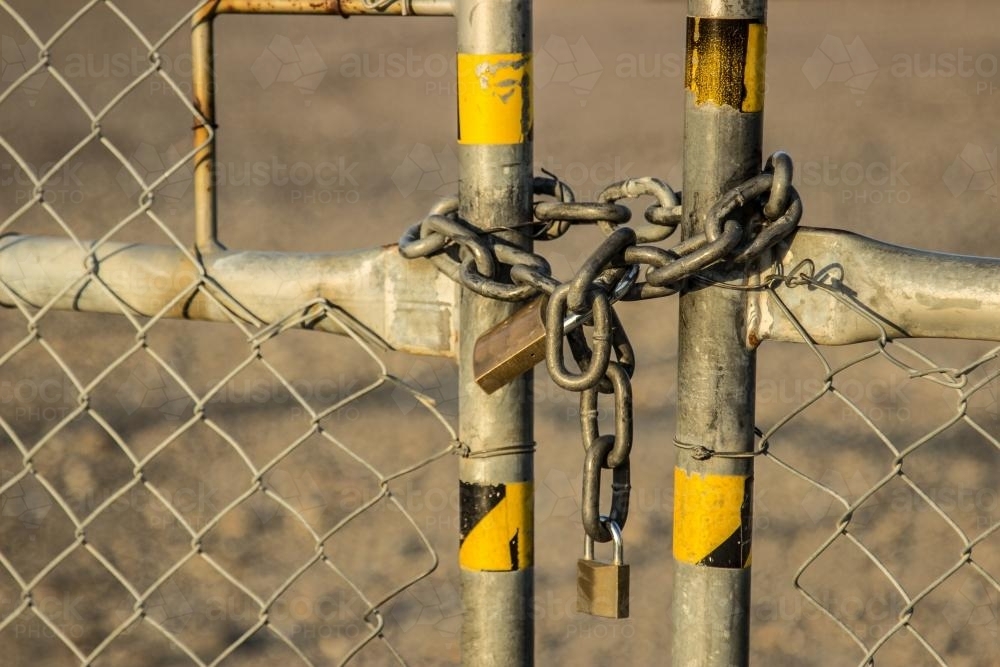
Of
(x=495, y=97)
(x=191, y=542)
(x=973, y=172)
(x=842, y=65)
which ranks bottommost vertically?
(x=973, y=172)

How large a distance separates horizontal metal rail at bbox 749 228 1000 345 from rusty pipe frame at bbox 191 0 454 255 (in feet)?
1.68

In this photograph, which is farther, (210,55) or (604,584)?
(210,55)

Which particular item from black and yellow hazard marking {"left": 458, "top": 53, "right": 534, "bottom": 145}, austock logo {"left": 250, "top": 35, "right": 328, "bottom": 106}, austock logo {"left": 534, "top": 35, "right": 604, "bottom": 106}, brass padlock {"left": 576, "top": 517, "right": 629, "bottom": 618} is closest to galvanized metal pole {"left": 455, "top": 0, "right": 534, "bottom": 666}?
black and yellow hazard marking {"left": 458, "top": 53, "right": 534, "bottom": 145}

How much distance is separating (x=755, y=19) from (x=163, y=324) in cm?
379

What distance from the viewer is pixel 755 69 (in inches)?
49.0

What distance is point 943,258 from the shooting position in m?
1.24

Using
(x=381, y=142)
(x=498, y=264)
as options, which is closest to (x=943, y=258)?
(x=498, y=264)

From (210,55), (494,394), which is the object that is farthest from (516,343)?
(210,55)

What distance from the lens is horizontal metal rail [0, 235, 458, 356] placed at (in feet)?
4.71

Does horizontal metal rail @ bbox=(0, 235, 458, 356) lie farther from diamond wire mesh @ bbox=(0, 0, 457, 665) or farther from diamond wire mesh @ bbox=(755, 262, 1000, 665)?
diamond wire mesh @ bbox=(755, 262, 1000, 665)

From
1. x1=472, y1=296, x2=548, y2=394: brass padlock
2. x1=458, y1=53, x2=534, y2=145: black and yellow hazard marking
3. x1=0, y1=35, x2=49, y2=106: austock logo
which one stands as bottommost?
x1=0, y1=35, x2=49, y2=106: austock logo

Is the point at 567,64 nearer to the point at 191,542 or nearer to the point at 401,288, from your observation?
the point at 191,542

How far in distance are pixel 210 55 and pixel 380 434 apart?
2.55m

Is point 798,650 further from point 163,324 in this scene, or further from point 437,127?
point 437,127
